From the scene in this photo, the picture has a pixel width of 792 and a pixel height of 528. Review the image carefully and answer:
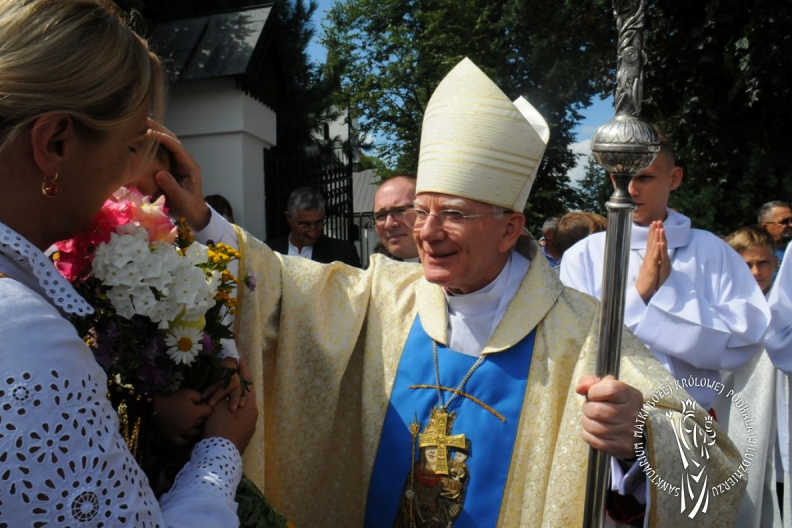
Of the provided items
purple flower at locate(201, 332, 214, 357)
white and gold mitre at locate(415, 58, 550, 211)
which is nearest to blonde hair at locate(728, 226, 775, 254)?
white and gold mitre at locate(415, 58, 550, 211)

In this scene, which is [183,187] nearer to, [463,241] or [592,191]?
[463,241]

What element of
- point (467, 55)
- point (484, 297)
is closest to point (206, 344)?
point (484, 297)

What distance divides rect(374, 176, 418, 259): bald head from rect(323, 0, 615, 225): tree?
28.1 ft

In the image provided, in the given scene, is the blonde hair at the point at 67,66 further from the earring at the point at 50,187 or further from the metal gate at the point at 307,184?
the metal gate at the point at 307,184

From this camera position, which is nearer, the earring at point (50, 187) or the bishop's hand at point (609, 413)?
the earring at point (50, 187)

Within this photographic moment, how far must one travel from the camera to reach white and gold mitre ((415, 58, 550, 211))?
2.51 meters

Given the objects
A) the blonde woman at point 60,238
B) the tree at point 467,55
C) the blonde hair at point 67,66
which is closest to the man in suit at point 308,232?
the blonde woman at point 60,238

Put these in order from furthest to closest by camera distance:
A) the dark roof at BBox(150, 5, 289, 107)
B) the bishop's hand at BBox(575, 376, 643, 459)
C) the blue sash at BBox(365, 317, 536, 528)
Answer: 1. the dark roof at BBox(150, 5, 289, 107)
2. the blue sash at BBox(365, 317, 536, 528)
3. the bishop's hand at BBox(575, 376, 643, 459)

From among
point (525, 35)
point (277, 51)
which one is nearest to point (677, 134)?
point (277, 51)

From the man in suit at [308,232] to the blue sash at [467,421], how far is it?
3.69 meters

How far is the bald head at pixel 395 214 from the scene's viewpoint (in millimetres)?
4242

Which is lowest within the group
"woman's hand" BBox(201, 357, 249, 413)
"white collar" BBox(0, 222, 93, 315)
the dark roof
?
"woman's hand" BBox(201, 357, 249, 413)

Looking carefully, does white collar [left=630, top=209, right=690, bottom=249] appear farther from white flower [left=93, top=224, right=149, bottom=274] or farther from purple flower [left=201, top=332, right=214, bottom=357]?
white flower [left=93, top=224, right=149, bottom=274]

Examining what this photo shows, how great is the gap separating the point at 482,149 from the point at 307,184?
17.7 feet
